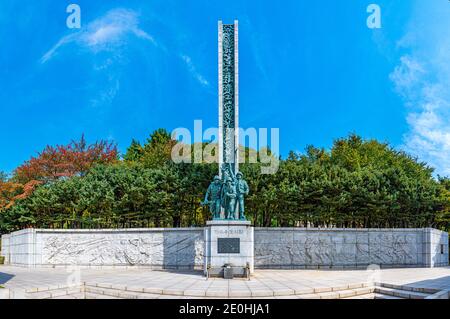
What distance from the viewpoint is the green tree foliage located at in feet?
72.4

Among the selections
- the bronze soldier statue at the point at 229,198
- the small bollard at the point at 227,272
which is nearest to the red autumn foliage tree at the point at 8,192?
the bronze soldier statue at the point at 229,198

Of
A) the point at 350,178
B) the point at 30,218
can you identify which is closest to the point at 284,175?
the point at 350,178

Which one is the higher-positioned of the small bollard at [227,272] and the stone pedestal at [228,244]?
the stone pedestal at [228,244]

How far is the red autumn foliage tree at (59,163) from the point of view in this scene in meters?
30.9

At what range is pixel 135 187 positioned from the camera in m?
22.4

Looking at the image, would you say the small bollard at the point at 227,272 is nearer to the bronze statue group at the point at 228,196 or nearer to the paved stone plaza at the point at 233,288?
the paved stone plaza at the point at 233,288

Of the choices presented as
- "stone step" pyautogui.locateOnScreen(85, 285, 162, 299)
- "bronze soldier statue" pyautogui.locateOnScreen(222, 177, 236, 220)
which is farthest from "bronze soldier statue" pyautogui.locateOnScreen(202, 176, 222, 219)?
"stone step" pyautogui.locateOnScreen(85, 285, 162, 299)

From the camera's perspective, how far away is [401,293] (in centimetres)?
1224

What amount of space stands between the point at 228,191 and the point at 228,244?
2.05 m

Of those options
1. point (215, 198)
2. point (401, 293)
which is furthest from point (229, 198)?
point (401, 293)

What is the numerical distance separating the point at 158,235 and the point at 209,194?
4.00 metres

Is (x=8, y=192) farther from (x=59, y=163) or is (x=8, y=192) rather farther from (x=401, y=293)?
(x=401, y=293)

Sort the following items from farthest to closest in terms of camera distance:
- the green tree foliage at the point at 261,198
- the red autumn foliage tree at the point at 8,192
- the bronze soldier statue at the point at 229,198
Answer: the red autumn foliage tree at the point at 8,192 < the green tree foliage at the point at 261,198 < the bronze soldier statue at the point at 229,198

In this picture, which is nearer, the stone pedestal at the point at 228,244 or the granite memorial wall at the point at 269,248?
the stone pedestal at the point at 228,244
